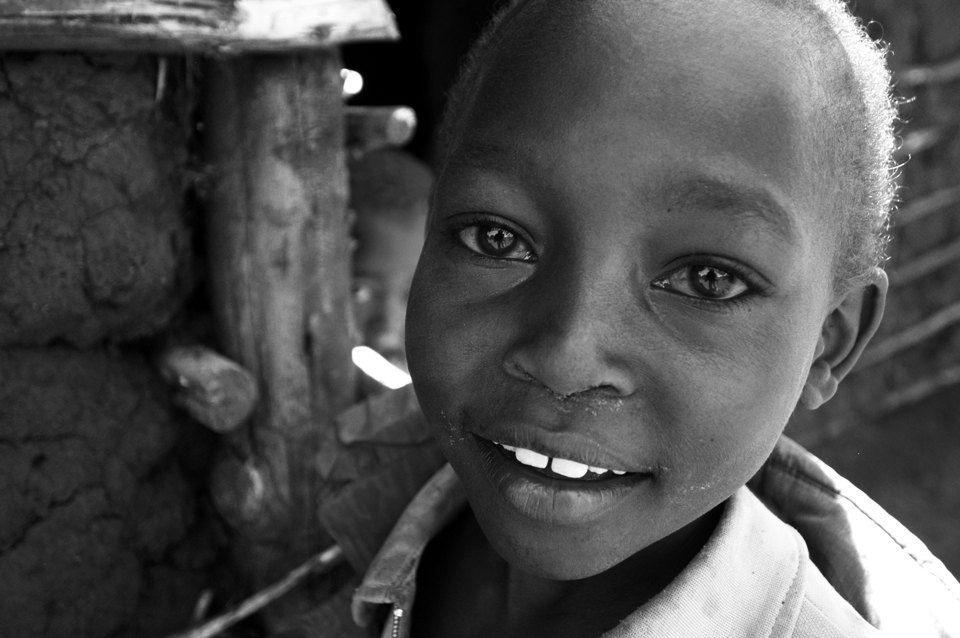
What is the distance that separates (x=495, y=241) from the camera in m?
1.10

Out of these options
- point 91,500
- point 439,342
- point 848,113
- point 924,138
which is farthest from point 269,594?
point 924,138

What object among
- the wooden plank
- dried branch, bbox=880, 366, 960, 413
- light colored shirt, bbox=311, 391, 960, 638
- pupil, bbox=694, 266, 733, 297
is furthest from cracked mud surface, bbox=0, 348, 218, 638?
dried branch, bbox=880, 366, 960, 413

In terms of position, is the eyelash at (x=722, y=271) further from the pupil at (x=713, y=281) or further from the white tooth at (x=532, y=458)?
the white tooth at (x=532, y=458)

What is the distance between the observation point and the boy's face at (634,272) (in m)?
0.96

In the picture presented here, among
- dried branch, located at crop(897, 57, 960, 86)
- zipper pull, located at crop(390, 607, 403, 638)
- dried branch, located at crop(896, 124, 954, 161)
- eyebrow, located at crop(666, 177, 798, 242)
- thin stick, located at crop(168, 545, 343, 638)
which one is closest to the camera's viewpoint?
eyebrow, located at crop(666, 177, 798, 242)

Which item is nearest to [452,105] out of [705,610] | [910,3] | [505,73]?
[505,73]

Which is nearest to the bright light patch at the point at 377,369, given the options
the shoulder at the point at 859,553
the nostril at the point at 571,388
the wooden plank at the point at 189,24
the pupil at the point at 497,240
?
the wooden plank at the point at 189,24

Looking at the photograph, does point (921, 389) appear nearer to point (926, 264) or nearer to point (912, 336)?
point (912, 336)

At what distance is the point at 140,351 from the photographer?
180 centimetres

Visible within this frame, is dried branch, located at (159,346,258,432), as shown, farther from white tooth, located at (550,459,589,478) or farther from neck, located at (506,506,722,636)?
white tooth, located at (550,459,589,478)

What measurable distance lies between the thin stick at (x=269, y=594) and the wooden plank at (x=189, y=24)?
3.09ft

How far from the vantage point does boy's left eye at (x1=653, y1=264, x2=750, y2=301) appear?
1.00 m

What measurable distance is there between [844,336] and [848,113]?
11.3 inches

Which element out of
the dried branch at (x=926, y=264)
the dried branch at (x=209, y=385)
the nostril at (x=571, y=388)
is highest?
the nostril at (x=571, y=388)
